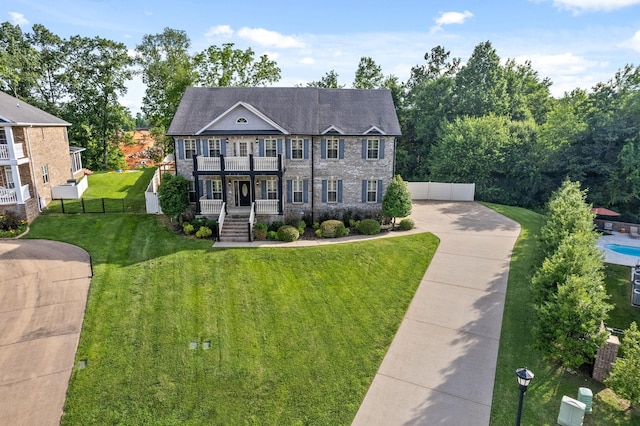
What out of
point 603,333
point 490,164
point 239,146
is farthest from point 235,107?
point 490,164

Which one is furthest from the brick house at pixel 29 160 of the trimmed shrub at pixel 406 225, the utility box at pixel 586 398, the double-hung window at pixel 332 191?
the utility box at pixel 586 398

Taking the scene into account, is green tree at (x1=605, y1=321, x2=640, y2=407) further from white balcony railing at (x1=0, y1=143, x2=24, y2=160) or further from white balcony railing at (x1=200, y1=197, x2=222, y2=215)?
white balcony railing at (x1=0, y1=143, x2=24, y2=160)

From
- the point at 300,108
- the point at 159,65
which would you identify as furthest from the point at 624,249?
the point at 159,65

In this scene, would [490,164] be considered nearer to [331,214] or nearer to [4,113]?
[331,214]

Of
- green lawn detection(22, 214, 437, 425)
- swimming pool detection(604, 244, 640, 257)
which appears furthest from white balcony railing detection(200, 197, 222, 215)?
swimming pool detection(604, 244, 640, 257)

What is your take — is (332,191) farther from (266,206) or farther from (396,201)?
(266,206)

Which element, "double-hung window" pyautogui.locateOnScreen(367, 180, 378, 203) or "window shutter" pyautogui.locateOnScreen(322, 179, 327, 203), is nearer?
"window shutter" pyautogui.locateOnScreen(322, 179, 327, 203)

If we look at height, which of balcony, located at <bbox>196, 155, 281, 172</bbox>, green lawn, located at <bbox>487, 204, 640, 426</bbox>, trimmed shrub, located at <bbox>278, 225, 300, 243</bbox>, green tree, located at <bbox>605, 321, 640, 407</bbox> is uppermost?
balcony, located at <bbox>196, 155, 281, 172</bbox>
